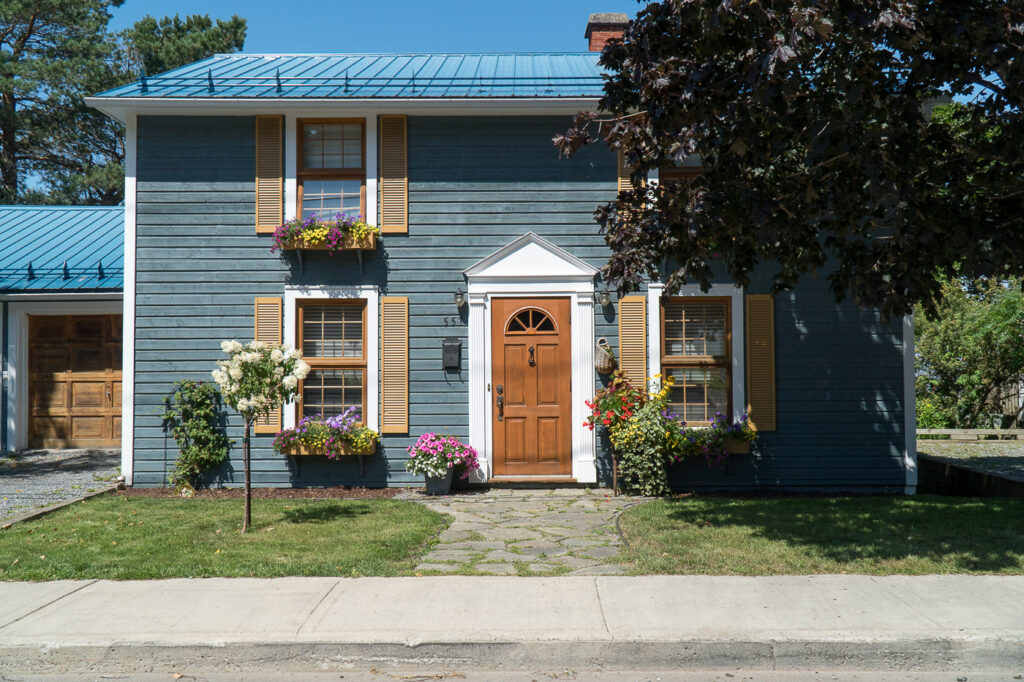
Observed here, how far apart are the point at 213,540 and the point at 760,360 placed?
6434 mm

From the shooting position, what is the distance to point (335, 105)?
9.32 metres

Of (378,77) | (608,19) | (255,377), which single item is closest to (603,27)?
(608,19)

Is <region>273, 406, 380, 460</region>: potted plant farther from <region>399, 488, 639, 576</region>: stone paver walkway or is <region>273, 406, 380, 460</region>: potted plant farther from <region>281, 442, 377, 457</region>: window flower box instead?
<region>399, 488, 639, 576</region>: stone paver walkway

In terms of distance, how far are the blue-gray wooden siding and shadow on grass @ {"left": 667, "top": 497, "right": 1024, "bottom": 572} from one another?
1.02m

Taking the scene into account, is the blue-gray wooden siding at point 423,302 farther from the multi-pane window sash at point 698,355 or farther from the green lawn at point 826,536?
the green lawn at point 826,536

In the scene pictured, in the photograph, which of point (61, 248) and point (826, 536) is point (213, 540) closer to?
point (826, 536)

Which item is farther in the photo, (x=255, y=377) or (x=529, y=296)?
(x=529, y=296)

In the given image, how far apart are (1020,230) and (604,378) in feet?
15.3

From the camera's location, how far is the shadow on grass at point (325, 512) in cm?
767

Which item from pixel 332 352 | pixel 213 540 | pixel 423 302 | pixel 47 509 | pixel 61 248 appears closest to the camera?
pixel 213 540

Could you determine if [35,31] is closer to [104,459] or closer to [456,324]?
[104,459]

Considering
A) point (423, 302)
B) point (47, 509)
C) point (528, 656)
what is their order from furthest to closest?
point (423, 302) < point (47, 509) < point (528, 656)

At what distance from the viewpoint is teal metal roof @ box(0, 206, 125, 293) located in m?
12.1

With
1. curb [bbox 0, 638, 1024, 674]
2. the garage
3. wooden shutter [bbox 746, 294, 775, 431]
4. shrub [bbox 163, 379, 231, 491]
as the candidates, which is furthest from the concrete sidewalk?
the garage
